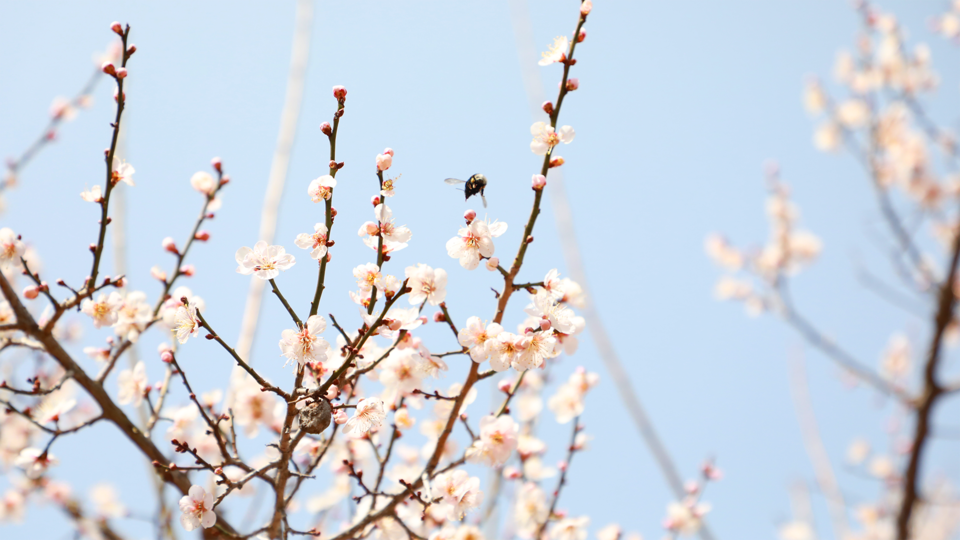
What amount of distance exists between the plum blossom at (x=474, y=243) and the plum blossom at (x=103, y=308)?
127 cm

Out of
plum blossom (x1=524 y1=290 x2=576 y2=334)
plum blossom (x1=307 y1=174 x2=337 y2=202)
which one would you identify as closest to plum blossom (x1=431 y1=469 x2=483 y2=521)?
plum blossom (x1=524 y1=290 x2=576 y2=334)

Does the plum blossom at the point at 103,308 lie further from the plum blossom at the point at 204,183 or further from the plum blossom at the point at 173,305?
the plum blossom at the point at 204,183

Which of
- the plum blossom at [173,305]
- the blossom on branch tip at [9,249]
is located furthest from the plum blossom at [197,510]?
the blossom on branch tip at [9,249]

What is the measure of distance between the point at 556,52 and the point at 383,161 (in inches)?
27.8

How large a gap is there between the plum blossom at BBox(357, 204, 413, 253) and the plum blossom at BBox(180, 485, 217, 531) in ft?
3.02

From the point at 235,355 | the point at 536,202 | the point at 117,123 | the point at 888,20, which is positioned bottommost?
the point at 235,355

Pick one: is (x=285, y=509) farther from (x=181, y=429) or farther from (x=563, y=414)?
(x=563, y=414)

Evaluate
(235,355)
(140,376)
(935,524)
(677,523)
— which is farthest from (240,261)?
(935,524)

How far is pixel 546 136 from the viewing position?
183cm

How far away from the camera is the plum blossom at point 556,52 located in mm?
1865

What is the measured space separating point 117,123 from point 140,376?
1056 millimetres

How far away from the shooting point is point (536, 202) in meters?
1.71

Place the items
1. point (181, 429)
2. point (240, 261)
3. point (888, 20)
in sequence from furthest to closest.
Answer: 1. point (888, 20)
2. point (181, 429)
3. point (240, 261)

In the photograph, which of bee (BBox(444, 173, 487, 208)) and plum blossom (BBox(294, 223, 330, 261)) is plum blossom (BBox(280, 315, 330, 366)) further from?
bee (BBox(444, 173, 487, 208))
